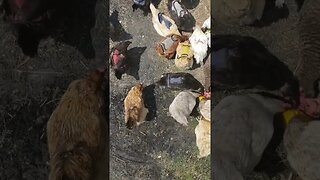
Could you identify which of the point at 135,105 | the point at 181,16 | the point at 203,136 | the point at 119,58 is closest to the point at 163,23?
the point at 181,16

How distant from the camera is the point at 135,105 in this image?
1988 millimetres

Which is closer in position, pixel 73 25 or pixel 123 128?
pixel 73 25

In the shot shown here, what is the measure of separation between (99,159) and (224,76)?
48cm

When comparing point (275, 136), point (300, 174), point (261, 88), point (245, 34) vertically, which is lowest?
point (300, 174)

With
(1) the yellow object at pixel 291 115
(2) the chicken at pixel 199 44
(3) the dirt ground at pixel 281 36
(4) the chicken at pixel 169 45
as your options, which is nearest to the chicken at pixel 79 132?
(4) the chicken at pixel 169 45

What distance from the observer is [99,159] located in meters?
1.91

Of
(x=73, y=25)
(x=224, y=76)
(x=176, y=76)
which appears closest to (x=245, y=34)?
(x=224, y=76)

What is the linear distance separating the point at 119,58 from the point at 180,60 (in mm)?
202

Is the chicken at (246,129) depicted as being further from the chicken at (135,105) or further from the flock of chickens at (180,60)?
the chicken at (135,105)

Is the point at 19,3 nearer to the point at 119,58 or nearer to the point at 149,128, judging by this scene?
the point at 119,58

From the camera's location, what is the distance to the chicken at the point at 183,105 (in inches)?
77.9

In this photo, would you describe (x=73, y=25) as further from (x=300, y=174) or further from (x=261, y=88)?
(x=300, y=174)

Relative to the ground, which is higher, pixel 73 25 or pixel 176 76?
pixel 73 25

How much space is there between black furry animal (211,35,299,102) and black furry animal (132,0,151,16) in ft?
0.81
